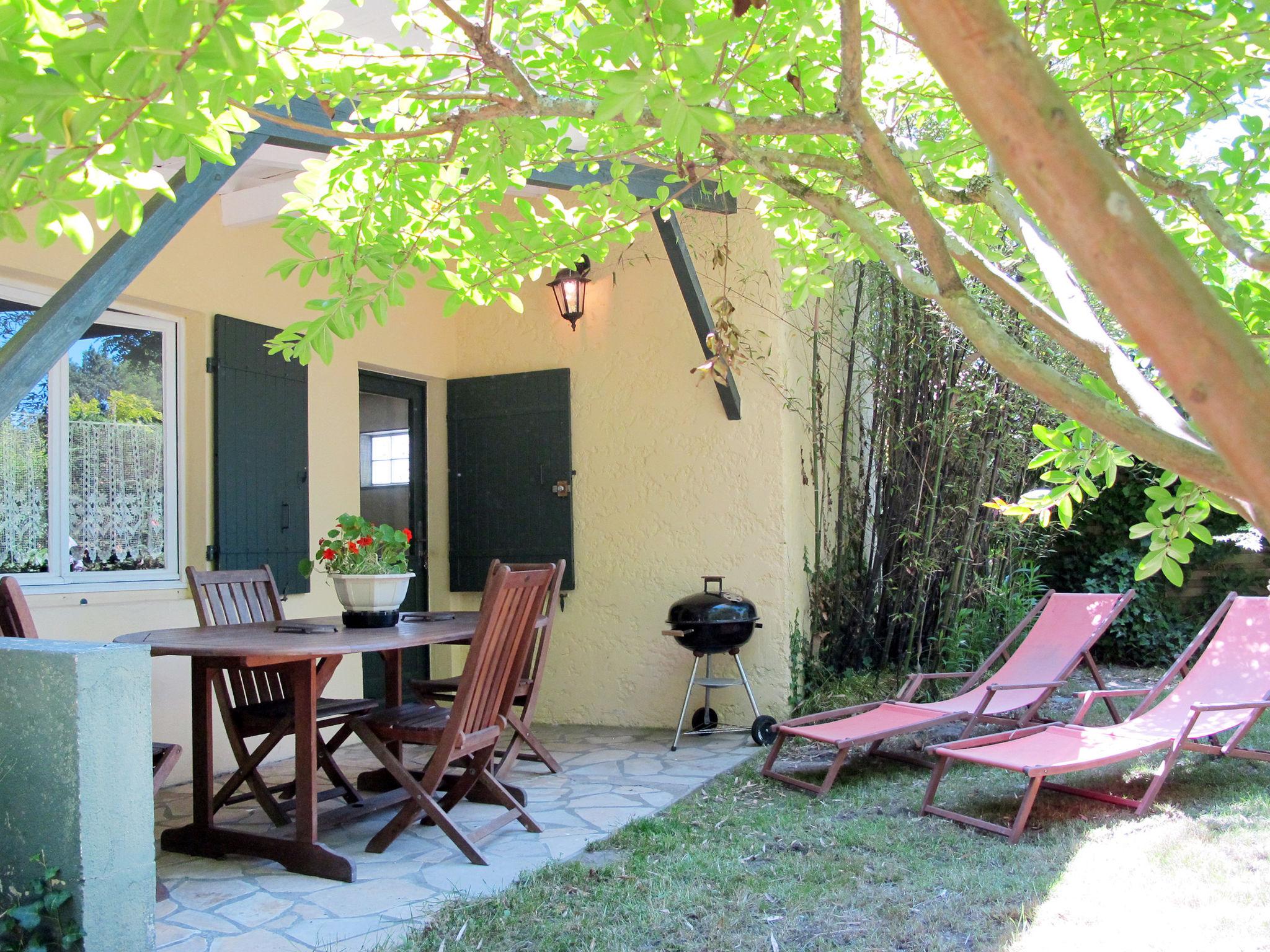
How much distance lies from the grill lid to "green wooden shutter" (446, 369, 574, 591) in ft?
3.36

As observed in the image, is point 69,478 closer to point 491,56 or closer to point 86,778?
point 86,778

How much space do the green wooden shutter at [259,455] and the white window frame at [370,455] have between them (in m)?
1.36

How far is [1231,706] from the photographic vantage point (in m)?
3.97

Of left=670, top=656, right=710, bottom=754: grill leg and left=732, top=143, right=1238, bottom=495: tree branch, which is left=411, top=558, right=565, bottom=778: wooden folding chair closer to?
left=670, top=656, right=710, bottom=754: grill leg

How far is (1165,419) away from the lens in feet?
3.75

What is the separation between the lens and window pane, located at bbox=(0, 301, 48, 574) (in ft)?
14.2

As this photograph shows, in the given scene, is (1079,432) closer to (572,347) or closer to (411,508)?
(572,347)

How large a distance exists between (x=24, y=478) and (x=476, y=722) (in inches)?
94.8

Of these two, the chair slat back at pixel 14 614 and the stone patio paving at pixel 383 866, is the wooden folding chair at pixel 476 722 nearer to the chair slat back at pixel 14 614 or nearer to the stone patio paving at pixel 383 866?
the stone patio paving at pixel 383 866

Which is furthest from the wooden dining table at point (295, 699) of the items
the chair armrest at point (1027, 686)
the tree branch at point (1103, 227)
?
the tree branch at point (1103, 227)

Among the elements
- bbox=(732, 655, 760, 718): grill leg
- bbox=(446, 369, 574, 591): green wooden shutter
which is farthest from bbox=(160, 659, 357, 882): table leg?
bbox=(446, 369, 574, 591): green wooden shutter

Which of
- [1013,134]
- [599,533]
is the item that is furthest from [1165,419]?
[599,533]

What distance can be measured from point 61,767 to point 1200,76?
314 cm

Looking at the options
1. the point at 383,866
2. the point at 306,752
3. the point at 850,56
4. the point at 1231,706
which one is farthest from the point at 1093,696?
the point at 850,56
